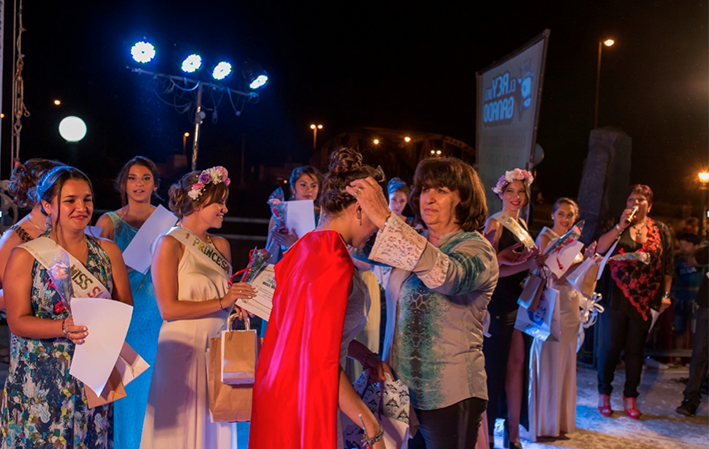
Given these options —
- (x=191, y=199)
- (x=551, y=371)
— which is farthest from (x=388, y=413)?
(x=551, y=371)

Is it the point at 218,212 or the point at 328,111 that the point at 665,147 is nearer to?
the point at 328,111

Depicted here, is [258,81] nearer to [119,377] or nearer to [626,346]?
[626,346]

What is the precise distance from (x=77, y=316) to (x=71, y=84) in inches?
525

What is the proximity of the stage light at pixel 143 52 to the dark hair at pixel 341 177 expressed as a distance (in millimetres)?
6543

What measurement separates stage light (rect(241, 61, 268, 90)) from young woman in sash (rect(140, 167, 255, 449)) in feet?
19.6

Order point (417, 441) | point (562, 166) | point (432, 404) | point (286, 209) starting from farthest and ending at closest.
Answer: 1. point (562, 166)
2. point (286, 209)
3. point (417, 441)
4. point (432, 404)

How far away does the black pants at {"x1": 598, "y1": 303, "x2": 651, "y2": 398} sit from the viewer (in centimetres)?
490

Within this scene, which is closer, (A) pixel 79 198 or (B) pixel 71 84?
(A) pixel 79 198

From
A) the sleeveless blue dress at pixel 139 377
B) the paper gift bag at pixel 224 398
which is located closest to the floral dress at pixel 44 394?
the paper gift bag at pixel 224 398

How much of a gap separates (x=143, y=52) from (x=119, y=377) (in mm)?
6297

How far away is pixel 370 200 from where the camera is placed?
1.70 m

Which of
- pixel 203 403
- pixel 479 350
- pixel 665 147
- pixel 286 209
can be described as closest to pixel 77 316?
pixel 203 403

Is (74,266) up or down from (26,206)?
down

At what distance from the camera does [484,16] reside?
1042cm
